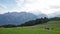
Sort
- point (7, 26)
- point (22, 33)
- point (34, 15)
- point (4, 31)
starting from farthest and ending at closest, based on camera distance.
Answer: point (34, 15) < point (7, 26) < point (4, 31) < point (22, 33)

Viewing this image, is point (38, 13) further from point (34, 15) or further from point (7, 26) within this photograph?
point (7, 26)

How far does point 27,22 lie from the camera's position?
39.1 ft

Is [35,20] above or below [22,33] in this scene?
above

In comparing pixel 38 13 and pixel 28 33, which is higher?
pixel 38 13

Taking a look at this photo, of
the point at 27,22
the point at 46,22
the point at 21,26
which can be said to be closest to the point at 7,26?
the point at 21,26

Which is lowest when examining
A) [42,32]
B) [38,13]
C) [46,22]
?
[42,32]

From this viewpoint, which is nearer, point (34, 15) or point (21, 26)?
point (21, 26)

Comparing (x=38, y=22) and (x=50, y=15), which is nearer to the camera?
(x=50, y=15)

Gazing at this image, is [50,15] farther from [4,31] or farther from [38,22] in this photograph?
[4,31]

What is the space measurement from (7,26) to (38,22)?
2.86 m

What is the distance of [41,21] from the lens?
1230 centimetres

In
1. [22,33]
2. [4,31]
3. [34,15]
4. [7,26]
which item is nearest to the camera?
[22,33]

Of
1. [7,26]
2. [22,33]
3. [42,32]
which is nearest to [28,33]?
[22,33]

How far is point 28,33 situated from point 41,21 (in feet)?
11.5
